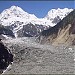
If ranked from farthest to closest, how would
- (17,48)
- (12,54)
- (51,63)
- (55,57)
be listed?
(17,48) → (12,54) → (55,57) → (51,63)

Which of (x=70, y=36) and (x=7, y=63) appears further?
(x=70, y=36)

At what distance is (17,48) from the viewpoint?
79.1m

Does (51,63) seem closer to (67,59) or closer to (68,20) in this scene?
(67,59)

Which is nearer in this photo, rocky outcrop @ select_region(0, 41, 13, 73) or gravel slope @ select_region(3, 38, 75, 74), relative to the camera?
gravel slope @ select_region(3, 38, 75, 74)

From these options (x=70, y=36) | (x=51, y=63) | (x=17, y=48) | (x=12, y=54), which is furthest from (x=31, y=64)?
(x=70, y=36)

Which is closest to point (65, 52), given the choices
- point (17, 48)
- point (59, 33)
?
point (17, 48)

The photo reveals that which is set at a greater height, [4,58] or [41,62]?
[4,58]

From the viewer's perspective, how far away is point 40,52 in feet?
224

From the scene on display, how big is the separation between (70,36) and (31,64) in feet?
108

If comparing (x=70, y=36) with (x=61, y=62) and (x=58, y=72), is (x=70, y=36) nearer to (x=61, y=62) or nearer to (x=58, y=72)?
(x=61, y=62)

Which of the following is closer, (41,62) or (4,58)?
(41,62)

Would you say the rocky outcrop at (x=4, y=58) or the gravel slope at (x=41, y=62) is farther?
the rocky outcrop at (x=4, y=58)

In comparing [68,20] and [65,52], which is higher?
[68,20]

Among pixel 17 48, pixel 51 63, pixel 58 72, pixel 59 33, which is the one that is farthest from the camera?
pixel 59 33
